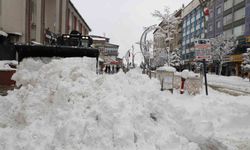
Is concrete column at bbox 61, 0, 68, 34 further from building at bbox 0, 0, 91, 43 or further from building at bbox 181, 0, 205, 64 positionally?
building at bbox 181, 0, 205, 64

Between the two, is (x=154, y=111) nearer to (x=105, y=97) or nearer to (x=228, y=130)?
(x=105, y=97)

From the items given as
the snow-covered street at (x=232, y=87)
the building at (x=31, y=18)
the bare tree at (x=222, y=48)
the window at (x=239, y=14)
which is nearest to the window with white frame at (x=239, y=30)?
the bare tree at (x=222, y=48)

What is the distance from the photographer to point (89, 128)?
5984 mm

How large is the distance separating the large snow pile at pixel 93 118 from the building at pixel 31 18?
54.5 feet

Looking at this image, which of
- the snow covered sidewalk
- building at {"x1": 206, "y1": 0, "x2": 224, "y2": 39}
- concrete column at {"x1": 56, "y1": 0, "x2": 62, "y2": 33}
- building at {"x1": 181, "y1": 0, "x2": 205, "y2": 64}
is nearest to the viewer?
the snow covered sidewalk

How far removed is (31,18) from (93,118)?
24.3 metres

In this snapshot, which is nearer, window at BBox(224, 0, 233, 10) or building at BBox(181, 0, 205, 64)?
window at BBox(224, 0, 233, 10)

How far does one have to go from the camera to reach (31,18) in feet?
93.7

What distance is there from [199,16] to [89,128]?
251ft

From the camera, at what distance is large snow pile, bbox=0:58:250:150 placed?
589 centimetres

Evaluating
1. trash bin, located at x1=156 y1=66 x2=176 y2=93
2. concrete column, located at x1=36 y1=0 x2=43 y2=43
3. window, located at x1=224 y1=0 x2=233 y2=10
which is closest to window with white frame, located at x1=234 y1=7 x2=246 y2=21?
window, located at x1=224 y1=0 x2=233 y2=10

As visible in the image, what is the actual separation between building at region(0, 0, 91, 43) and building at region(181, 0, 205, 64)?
1792 inches

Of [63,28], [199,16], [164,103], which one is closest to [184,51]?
[199,16]

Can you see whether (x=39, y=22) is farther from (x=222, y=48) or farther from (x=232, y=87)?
(x=222, y=48)
